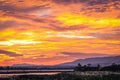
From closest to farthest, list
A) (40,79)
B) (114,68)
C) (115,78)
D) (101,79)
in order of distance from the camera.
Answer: (101,79)
(115,78)
(40,79)
(114,68)

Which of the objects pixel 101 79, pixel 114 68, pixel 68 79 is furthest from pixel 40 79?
pixel 114 68

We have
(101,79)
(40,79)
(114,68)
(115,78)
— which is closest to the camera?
(101,79)

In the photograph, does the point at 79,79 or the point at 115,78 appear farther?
the point at 115,78

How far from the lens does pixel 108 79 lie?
6825 centimetres

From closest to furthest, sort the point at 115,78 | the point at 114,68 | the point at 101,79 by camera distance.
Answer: the point at 101,79 → the point at 115,78 → the point at 114,68

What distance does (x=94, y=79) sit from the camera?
2667 inches

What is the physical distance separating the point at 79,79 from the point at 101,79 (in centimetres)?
453

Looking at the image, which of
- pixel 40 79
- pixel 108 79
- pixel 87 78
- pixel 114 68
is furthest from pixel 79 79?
pixel 114 68

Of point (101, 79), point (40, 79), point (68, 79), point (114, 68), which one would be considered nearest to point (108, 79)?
point (101, 79)

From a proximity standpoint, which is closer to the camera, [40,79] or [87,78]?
[87,78]

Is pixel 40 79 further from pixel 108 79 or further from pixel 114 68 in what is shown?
pixel 114 68

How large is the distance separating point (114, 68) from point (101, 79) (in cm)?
6161

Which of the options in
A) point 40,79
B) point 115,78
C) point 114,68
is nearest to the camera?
point 115,78

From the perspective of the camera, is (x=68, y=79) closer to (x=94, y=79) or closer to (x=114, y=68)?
(x=94, y=79)
